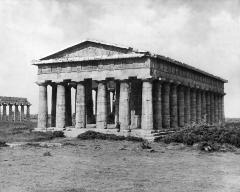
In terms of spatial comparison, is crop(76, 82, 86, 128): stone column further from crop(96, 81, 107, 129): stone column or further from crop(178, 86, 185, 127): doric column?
crop(178, 86, 185, 127): doric column

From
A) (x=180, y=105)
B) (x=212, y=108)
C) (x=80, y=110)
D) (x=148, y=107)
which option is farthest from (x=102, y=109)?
(x=212, y=108)

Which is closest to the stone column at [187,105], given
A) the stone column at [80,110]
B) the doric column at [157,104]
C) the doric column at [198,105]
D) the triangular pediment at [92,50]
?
the doric column at [198,105]

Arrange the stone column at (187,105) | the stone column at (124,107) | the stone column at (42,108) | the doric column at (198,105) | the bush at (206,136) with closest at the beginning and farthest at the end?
the bush at (206,136)
the stone column at (124,107)
the stone column at (42,108)
the stone column at (187,105)
the doric column at (198,105)

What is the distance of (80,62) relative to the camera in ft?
110

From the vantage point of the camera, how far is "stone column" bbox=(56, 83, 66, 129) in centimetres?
3484

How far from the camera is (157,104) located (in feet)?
107

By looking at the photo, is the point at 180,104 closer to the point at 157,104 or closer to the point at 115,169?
the point at 157,104

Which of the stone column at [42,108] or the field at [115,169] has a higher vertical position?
the stone column at [42,108]

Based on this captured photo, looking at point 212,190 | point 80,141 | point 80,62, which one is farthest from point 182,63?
point 212,190

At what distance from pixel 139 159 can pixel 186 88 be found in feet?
68.9

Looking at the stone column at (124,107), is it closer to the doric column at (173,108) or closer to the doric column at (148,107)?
the doric column at (148,107)

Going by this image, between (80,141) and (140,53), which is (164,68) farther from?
(80,141)

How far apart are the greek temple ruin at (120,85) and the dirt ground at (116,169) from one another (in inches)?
262

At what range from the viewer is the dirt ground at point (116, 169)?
1320cm
